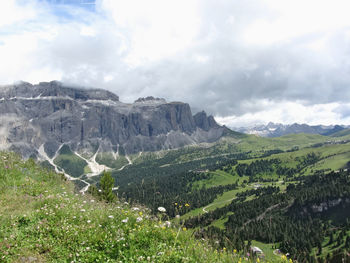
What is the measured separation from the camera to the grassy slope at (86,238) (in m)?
7.20

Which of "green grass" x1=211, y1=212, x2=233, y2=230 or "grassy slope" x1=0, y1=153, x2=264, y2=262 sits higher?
"grassy slope" x1=0, y1=153, x2=264, y2=262

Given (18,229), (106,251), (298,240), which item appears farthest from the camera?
(298,240)

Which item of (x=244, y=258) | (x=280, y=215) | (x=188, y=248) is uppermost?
(x=188, y=248)

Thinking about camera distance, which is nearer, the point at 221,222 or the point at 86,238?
the point at 86,238

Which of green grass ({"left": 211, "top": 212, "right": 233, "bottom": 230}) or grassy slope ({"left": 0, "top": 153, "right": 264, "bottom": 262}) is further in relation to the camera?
green grass ({"left": 211, "top": 212, "right": 233, "bottom": 230})

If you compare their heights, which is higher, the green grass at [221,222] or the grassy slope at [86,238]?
the grassy slope at [86,238]

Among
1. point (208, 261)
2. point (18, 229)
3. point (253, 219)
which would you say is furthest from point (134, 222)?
point (253, 219)

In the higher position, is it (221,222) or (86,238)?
(86,238)

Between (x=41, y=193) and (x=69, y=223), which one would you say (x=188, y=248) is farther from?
(x=41, y=193)

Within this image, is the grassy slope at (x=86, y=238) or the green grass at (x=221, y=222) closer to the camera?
the grassy slope at (x=86, y=238)

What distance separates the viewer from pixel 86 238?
8.34 metres

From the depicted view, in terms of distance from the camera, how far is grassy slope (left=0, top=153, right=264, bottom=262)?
23.6 ft

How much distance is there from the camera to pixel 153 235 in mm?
8297

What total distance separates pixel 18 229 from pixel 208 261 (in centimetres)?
726
